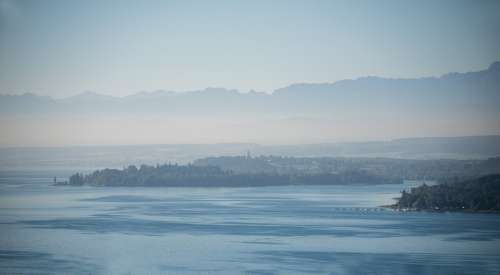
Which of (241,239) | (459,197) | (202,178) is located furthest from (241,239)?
(202,178)

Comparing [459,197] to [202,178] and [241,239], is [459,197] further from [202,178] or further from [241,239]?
[202,178]

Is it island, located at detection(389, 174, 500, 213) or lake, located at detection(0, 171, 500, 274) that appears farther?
island, located at detection(389, 174, 500, 213)

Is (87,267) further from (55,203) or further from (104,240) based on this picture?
(55,203)

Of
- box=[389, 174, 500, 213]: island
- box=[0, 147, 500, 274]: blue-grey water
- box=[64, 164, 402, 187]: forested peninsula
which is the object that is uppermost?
box=[64, 164, 402, 187]: forested peninsula

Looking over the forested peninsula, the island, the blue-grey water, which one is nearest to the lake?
the blue-grey water

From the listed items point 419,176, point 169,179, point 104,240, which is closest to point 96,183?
point 169,179

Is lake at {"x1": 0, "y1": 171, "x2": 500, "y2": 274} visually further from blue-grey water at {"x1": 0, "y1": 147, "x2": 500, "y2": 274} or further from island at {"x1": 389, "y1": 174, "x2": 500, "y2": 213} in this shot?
island at {"x1": 389, "y1": 174, "x2": 500, "y2": 213}
